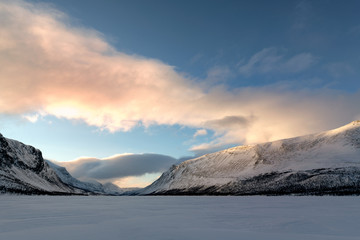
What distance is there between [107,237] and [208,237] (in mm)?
6754

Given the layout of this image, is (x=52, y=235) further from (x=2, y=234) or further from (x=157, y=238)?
(x=157, y=238)

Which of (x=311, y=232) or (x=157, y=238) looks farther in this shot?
(x=311, y=232)

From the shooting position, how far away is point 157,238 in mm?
16922

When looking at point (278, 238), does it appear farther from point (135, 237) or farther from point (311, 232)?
point (135, 237)

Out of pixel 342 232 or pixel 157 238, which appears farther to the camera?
pixel 342 232

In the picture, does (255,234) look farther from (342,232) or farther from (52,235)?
(52,235)

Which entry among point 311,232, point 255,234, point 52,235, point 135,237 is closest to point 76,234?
point 52,235

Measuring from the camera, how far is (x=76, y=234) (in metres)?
19.2

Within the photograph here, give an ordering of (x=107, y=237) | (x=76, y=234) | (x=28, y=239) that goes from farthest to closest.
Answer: (x=76, y=234) → (x=107, y=237) → (x=28, y=239)

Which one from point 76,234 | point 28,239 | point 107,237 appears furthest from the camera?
point 76,234

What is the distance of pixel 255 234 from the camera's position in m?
18.6

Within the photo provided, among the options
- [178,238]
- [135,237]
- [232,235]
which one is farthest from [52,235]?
[232,235]

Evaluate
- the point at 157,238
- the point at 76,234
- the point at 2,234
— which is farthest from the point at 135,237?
the point at 2,234

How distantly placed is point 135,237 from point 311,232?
12.6 metres
